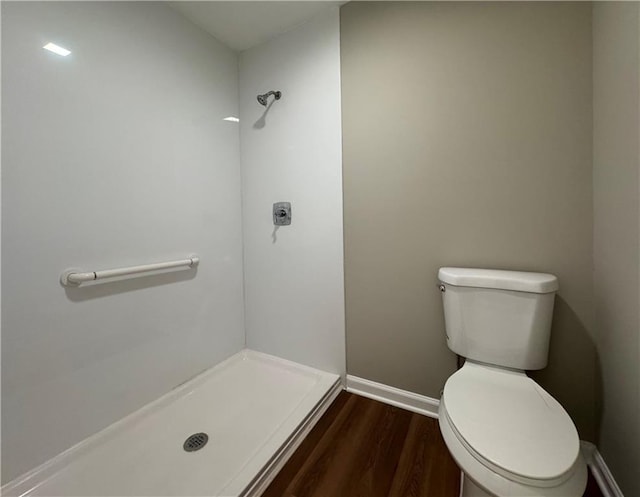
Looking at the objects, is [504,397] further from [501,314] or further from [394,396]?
[394,396]

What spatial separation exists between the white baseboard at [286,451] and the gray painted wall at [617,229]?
1.13m

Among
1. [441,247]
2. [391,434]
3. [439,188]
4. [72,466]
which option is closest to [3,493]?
[72,466]

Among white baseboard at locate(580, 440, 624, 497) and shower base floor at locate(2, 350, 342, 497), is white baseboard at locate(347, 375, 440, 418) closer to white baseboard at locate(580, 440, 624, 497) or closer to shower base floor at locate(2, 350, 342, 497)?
shower base floor at locate(2, 350, 342, 497)

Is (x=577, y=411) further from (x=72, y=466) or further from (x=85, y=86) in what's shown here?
(x=85, y=86)

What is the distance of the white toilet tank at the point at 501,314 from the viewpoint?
3.20 feet

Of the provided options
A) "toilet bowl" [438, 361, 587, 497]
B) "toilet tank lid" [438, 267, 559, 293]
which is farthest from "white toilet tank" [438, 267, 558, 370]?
"toilet bowl" [438, 361, 587, 497]

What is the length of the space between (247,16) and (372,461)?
2346 mm

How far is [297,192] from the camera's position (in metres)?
1.59

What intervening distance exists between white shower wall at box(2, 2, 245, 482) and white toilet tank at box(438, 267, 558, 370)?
54.7 inches

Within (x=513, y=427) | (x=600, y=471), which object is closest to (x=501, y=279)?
(x=513, y=427)

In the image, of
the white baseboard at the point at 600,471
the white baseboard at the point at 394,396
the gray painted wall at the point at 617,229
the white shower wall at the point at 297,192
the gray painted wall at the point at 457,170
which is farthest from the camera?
the white shower wall at the point at 297,192

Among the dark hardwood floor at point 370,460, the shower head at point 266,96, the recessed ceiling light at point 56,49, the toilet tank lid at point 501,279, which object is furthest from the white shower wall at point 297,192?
the recessed ceiling light at point 56,49

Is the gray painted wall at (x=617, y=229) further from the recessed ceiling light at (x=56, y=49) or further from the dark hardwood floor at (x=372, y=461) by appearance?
the recessed ceiling light at (x=56, y=49)

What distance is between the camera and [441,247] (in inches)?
49.3
